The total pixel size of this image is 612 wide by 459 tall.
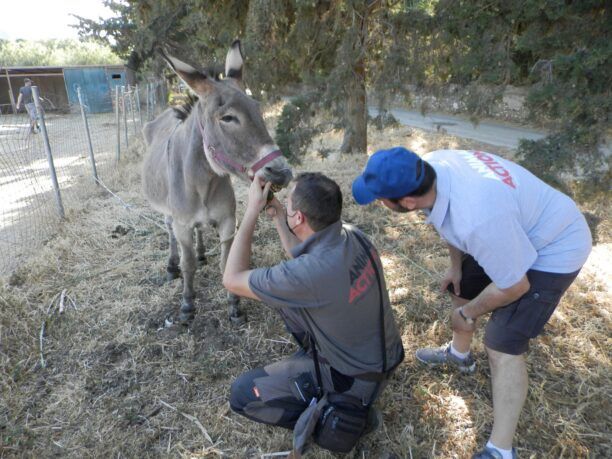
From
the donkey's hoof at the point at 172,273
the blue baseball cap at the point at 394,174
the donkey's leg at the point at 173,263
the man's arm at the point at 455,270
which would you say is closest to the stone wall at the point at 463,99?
the man's arm at the point at 455,270

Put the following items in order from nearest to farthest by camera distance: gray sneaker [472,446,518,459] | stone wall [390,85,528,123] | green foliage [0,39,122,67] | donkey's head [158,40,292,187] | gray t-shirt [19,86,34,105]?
gray sneaker [472,446,518,459], donkey's head [158,40,292,187], stone wall [390,85,528,123], gray t-shirt [19,86,34,105], green foliage [0,39,122,67]

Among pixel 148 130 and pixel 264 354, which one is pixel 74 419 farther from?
pixel 148 130

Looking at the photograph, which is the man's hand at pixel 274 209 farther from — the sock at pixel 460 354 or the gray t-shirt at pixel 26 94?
the gray t-shirt at pixel 26 94

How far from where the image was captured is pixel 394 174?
1.96 m

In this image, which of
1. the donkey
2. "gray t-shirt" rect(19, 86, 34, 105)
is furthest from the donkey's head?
"gray t-shirt" rect(19, 86, 34, 105)

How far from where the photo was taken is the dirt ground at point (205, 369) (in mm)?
2561

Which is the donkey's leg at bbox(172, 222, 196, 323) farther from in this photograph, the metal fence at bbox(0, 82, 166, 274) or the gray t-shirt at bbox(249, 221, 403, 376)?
the metal fence at bbox(0, 82, 166, 274)

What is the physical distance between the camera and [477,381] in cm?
293

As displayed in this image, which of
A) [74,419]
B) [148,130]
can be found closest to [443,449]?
[74,419]

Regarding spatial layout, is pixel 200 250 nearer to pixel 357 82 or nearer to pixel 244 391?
pixel 244 391

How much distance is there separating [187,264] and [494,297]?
2722 millimetres

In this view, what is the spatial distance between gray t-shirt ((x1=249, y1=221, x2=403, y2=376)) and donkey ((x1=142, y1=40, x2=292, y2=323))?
0.81 m

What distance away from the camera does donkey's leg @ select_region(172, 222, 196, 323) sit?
372 centimetres

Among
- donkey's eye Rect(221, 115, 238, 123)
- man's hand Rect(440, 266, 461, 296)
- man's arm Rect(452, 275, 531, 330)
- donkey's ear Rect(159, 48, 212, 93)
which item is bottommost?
man's hand Rect(440, 266, 461, 296)
